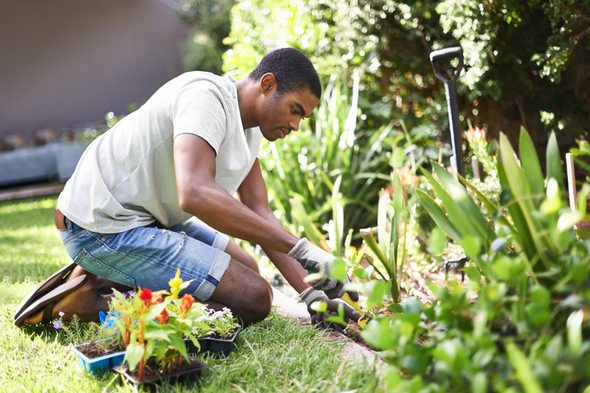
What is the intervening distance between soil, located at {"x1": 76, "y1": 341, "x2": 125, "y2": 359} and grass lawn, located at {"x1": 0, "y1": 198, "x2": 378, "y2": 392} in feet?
0.22

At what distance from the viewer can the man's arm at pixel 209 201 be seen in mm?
2496

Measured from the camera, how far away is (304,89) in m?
2.84

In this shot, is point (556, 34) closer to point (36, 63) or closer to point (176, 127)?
point (176, 127)

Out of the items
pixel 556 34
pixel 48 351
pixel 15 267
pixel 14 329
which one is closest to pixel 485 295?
pixel 48 351

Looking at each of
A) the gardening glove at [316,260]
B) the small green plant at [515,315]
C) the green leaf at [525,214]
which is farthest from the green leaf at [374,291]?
the gardening glove at [316,260]

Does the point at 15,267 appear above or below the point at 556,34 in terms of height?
below

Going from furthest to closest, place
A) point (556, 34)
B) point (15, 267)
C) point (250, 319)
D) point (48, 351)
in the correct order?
point (15, 267) < point (556, 34) < point (250, 319) < point (48, 351)

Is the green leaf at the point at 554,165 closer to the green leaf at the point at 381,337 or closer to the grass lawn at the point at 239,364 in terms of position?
the green leaf at the point at 381,337

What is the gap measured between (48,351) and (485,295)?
175 centimetres

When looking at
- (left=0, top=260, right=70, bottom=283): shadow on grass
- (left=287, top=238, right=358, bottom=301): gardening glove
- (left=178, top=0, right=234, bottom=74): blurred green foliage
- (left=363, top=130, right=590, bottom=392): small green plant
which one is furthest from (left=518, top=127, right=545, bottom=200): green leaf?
(left=178, top=0, right=234, bottom=74): blurred green foliage

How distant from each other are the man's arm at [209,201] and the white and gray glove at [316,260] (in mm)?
32

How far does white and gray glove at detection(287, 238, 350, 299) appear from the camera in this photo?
2531 mm

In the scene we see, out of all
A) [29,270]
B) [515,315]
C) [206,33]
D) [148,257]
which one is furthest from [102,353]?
[206,33]

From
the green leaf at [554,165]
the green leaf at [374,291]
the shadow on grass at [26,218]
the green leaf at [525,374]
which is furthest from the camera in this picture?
the shadow on grass at [26,218]
